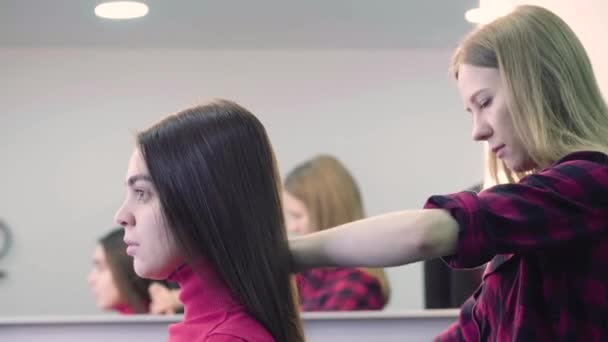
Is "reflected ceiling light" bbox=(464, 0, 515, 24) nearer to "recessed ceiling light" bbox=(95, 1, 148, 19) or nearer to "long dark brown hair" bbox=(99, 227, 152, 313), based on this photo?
"recessed ceiling light" bbox=(95, 1, 148, 19)

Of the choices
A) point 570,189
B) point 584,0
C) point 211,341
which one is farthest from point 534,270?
point 584,0

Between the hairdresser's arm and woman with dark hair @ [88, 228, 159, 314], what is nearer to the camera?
the hairdresser's arm

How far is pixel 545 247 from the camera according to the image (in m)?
0.71

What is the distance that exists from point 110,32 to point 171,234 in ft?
3.16

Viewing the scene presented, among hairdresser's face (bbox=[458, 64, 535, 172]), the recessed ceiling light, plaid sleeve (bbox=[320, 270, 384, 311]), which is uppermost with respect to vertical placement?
the recessed ceiling light

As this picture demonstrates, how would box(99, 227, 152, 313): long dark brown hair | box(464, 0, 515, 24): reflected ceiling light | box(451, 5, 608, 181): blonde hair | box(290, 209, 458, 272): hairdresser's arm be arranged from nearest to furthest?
box(290, 209, 458, 272): hairdresser's arm < box(451, 5, 608, 181): blonde hair < box(464, 0, 515, 24): reflected ceiling light < box(99, 227, 152, 313): long dark brown hair

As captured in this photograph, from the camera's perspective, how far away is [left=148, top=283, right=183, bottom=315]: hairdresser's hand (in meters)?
1.65

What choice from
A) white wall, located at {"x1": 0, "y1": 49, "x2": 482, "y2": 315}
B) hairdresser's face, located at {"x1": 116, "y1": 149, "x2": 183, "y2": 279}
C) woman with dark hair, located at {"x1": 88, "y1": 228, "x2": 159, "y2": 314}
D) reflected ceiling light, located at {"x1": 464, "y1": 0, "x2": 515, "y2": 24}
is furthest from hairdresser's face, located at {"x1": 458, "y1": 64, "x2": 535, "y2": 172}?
woman with dark hair, located at {"x1": 88, "y1": 228, "x2": 159, "y2": 314}

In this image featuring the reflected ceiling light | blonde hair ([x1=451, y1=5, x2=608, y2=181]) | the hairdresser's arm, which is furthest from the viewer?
the reflected ceiling light

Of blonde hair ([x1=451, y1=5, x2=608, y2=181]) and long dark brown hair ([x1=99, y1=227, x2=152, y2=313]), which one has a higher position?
blonde hair ([x1=451, y1=5, x2=608, y2=181])

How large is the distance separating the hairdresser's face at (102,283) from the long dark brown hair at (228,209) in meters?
0.86

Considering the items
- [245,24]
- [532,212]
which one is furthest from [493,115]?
[245,24]

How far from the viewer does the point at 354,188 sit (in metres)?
1.64

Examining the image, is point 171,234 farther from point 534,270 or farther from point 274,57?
point 274,57
